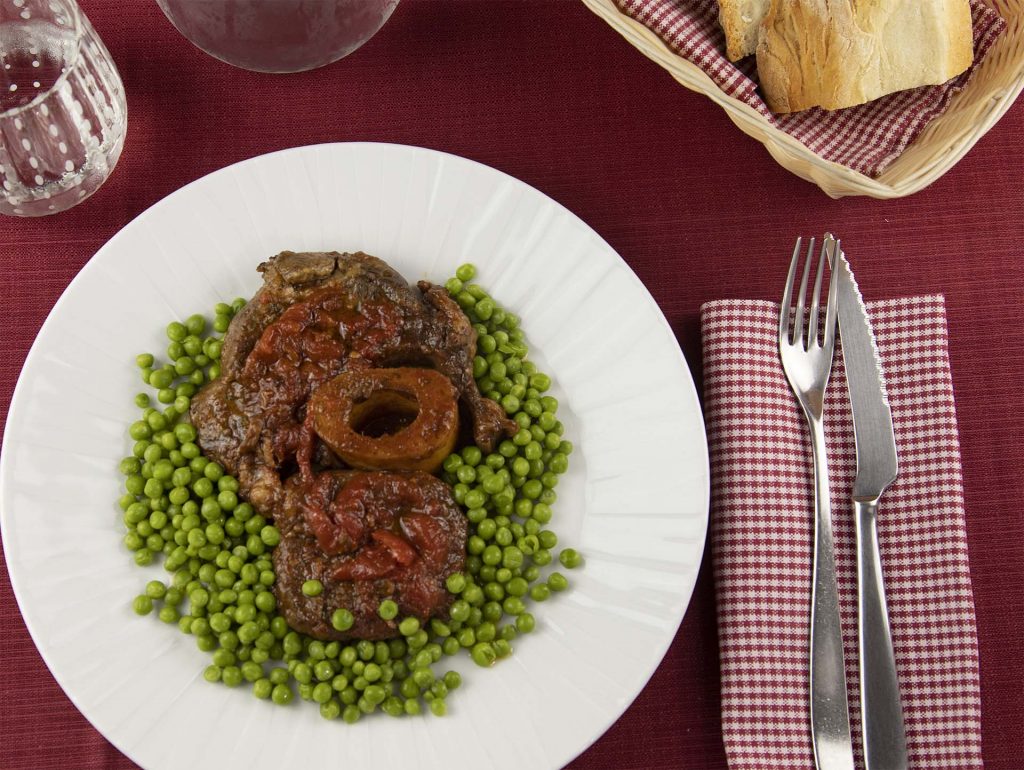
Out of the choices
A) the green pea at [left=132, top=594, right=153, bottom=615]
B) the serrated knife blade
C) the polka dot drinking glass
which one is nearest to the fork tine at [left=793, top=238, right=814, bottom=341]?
the serrated knife blade

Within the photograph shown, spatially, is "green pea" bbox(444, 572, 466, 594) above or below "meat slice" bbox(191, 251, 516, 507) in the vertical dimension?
below

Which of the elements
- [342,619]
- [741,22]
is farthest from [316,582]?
[741,22]

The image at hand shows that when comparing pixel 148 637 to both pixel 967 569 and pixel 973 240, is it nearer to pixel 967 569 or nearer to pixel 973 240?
pixel 967 569

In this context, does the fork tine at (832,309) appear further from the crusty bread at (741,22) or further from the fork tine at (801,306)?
the crusty bread at (741,22)

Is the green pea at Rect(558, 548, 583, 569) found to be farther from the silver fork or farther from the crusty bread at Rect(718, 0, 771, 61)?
the crusty bread at Rect(718, 0, 771, 61)

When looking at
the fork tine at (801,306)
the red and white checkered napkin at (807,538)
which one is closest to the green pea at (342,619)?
the red and white checkered napkin at (807,538)

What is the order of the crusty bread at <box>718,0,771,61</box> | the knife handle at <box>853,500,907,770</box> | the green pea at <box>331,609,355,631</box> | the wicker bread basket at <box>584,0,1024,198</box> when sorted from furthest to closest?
the crusty bread at <box>718,0,771,61</box>, the wicker bread basket at <box>584,0,1024,198</box>, the knife handle at <box>853,500,907,770</box>, the green pea at <box>331,609,355,631</box>
